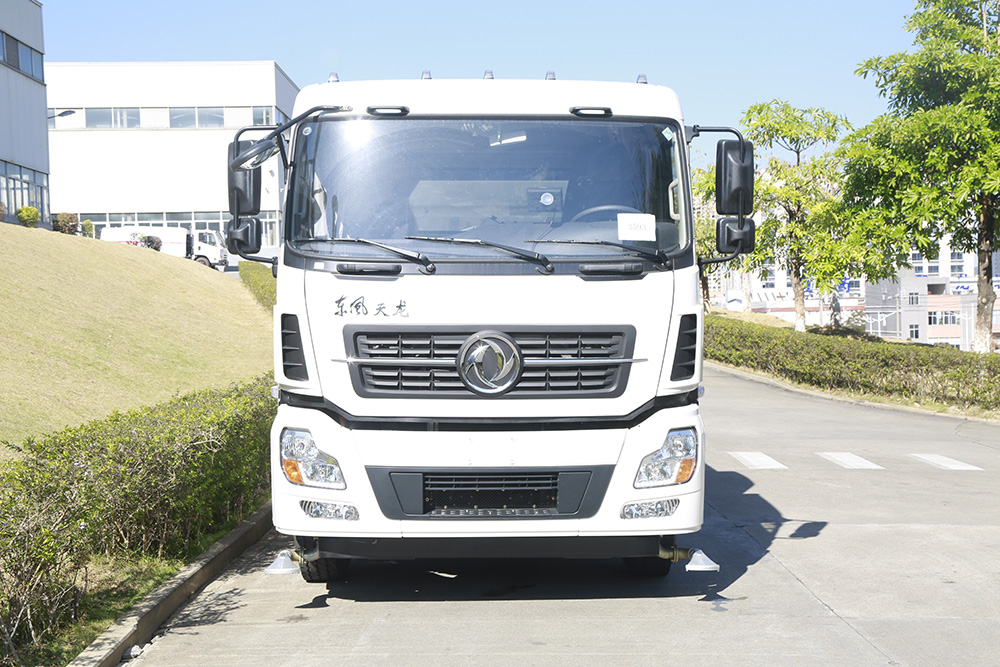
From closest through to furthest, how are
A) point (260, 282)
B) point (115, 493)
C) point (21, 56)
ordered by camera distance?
point (115, 493)
point (260, 282)
point (21, 56)

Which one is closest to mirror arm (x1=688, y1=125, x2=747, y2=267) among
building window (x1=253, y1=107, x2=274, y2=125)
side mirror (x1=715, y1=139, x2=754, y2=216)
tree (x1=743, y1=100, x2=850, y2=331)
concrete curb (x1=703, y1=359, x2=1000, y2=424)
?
side mirror (x1=715, y1=139, x2=754, y2=216)

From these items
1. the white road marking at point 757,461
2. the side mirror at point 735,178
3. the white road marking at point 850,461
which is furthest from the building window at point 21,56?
the side mirror at point 735,178

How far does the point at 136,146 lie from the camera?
68.0 meters

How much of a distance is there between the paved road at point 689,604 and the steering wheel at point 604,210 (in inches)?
85.5

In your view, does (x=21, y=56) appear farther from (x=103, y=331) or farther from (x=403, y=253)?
(x=403, y=253)

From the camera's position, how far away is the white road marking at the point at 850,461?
1219 centimetres

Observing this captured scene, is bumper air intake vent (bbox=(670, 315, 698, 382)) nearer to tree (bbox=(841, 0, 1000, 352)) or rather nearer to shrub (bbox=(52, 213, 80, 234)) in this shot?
tree (bbox=(841, 0, 1000, 352))

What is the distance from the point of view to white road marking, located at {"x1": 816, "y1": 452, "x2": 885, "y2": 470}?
12.2 m

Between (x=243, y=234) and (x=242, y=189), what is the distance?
0.90ft

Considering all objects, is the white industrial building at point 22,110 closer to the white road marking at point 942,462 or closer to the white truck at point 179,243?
the white truck at point 179,243

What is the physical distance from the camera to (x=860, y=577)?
684 centimetres

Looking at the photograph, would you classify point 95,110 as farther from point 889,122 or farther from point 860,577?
point 860,577

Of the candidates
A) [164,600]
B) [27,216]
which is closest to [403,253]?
[164,600]

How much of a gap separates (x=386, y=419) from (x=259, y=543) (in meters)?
2.92
